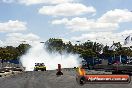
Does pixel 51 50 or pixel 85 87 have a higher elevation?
pixel 51 50

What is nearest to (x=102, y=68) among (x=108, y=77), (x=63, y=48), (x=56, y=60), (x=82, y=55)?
(x=108, y=77)

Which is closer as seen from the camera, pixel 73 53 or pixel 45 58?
pixel 45 58

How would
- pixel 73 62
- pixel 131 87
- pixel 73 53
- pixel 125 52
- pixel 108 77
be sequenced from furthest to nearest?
pixel 73 53, pixel 125 52, pixel 73 62, pixel 131 87, pixel 108 77

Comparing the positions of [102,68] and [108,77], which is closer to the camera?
[108,77]

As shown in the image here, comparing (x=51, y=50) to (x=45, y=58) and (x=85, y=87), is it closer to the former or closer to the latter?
(x=45, y=58)

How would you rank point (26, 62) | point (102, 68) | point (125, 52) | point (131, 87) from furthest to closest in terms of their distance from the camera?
point (125, 52) → point (26, 62) → point (102, 68) → point (131, 87)

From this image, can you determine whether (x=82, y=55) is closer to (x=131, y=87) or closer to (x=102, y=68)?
(x=102, y=68)

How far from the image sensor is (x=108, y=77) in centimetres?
1285

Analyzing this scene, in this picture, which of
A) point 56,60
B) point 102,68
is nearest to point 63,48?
point 56,60

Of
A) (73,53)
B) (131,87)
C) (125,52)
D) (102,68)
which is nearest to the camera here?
(131,87)

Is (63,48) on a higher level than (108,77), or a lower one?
higher

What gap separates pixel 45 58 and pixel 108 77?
499 ft

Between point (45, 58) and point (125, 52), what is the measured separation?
37.7 m

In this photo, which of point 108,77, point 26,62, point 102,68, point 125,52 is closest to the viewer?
point 108,77
